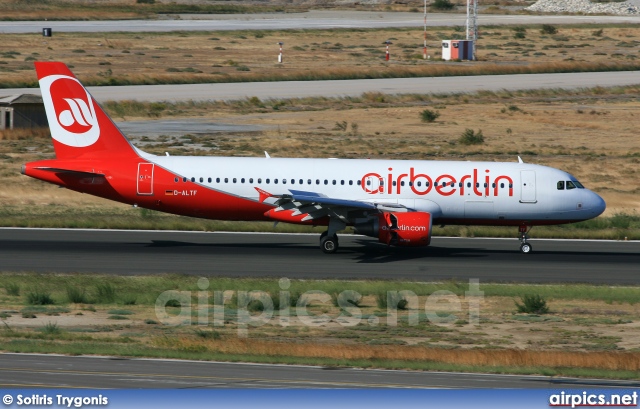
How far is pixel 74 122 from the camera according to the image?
41.2m

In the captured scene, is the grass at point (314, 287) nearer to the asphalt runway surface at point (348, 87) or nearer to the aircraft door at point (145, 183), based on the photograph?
the aircraft door at point (145, 183)

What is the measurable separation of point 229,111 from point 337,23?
7811 centimetres

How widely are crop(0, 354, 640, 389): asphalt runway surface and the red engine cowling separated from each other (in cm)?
1600

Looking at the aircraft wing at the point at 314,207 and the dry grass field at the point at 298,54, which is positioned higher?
the dry grass field at the point at 298,54

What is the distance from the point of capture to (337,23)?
153 meters

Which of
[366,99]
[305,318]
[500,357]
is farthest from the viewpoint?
[366,99]

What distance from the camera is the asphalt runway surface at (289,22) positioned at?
138 meters

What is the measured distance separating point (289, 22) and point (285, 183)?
11539 centimetres

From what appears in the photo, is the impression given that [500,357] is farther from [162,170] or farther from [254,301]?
[162,170]

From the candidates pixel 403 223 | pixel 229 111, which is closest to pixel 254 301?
pixel 403 223

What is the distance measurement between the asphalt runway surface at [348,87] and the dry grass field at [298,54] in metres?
3.04

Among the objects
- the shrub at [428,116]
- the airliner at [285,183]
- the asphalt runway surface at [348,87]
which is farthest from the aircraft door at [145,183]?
the asphalt runway surface at [348,87]

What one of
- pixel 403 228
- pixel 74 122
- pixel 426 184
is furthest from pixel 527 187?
pixel 74 122

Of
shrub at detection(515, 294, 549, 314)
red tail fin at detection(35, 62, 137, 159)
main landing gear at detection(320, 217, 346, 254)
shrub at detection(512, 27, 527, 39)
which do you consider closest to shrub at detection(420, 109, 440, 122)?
main landing gear at detection(320, 217, 346, 254)
